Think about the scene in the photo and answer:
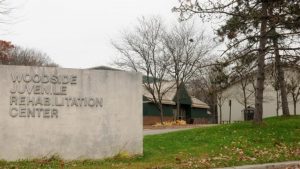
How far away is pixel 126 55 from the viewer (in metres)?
42.2

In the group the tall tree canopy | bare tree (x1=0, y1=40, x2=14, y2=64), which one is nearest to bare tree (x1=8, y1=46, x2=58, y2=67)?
bare tree (x1=0, y1=40, x2=14, y2=64)

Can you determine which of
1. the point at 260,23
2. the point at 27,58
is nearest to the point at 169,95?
the point at 27,58

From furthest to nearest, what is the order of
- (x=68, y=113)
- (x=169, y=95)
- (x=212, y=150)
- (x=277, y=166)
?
1. (x=169, y=95)
2. (x=212, y=150)
3. (x=68, y=113)
4. (x=277, y=166)

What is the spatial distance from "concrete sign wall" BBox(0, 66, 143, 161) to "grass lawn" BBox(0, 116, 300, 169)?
1.32 feet

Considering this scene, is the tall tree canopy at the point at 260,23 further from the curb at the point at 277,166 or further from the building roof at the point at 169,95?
the building roof at the point at 169,95

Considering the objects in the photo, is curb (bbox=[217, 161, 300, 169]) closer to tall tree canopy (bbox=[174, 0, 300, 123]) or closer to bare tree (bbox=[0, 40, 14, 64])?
tall tree canopy (bbox=[174, 0, 300, 123])

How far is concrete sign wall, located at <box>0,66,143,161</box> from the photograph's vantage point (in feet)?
43.7

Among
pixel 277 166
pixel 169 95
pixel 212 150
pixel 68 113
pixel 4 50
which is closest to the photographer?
pixel 277 166

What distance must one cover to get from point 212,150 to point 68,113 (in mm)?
4639

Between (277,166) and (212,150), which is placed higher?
A: (212,150)

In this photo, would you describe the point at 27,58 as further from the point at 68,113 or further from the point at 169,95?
the point at 68,113

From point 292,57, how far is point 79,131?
9233 mm

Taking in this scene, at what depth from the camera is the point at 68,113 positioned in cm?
1384

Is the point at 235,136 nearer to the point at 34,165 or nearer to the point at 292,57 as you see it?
the point at 292,57
